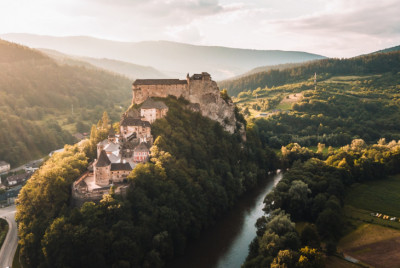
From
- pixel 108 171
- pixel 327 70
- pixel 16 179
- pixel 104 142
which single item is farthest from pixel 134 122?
pixel 327 70

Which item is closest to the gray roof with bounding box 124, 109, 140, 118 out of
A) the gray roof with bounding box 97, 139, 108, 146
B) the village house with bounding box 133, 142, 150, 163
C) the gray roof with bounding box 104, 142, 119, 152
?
the gray roof with bounding box 97, 139, 108, 146

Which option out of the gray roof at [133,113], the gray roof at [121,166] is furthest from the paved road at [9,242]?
the gray roof at [133,113]

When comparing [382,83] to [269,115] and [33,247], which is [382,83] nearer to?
[269,115]

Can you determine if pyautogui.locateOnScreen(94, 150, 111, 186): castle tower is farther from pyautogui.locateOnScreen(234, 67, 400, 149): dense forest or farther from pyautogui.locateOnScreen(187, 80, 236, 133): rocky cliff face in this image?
pyautogui.locateOnScreen(234, 67, 400, 149): dense forest

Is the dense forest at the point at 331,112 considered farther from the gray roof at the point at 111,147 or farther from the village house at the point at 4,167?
the village house at the point at 4,167

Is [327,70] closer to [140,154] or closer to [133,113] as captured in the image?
[133,113]

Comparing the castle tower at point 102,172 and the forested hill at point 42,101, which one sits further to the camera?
the forested hill at point 42,101
